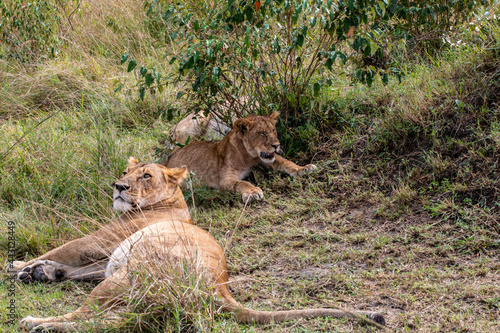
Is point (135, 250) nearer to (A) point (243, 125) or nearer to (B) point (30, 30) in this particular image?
(A) point (243, 125)

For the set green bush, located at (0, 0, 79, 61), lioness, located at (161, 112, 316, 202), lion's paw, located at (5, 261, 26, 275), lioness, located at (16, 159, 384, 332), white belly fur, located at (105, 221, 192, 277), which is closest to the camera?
lioness, located at (16, 159, 384, 332)

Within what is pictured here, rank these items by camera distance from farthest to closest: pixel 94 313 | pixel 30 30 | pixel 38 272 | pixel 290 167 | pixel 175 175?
pixel 30 30 → pixel 290 167 → pixel 175 175 → pixel 38 272 → pixel 94 313

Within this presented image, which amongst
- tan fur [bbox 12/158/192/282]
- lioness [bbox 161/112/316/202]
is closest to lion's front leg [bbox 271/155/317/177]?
lioness [bbox 161/112/316/202]

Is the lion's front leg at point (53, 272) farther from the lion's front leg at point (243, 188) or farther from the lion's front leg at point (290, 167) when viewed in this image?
the lion's front leg at point (290, 167)

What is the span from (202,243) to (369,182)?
209 cm

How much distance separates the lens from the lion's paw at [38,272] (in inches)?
158

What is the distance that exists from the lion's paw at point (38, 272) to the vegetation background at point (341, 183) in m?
0.08

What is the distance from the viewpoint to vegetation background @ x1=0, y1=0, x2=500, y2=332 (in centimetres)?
361

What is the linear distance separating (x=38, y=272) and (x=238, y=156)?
8.42 ft

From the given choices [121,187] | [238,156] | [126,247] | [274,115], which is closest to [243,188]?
[238,156]

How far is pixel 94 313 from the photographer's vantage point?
3.10 metres

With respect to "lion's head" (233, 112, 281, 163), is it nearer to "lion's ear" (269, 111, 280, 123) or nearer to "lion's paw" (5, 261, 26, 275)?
"lion's ear" (269, 111, 280, 123)

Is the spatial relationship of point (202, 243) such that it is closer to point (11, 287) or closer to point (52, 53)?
point (11, 287)

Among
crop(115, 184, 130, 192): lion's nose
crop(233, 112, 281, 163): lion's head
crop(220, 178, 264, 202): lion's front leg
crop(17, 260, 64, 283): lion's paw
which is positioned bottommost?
crop(220, 178, 264, 202): lion's front leg
